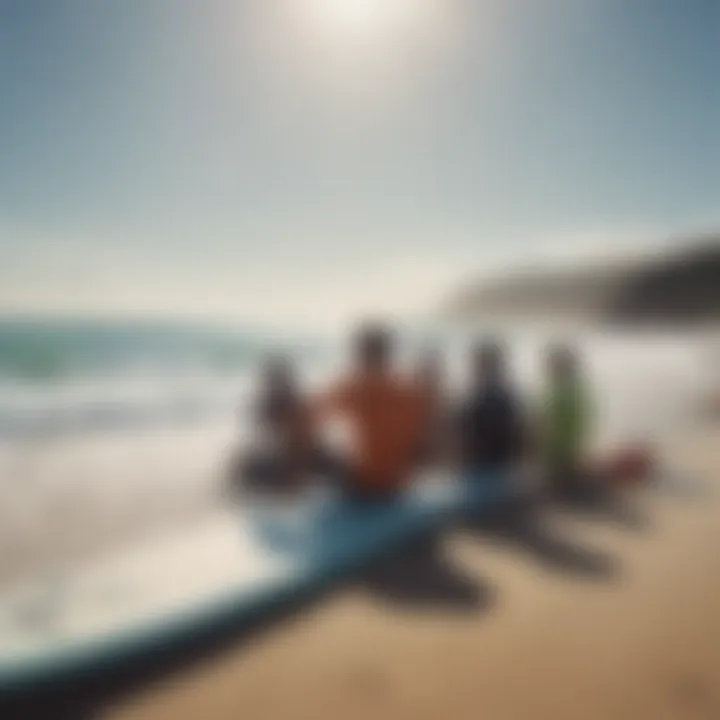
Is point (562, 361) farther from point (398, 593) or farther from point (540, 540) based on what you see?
point (398, 593)

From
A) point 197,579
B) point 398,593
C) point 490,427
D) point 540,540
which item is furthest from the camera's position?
point 490,427

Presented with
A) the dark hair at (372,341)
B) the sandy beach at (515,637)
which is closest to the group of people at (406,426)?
the dark hair at (372,341)

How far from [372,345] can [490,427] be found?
54 cm

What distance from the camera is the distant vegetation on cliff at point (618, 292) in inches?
75.6

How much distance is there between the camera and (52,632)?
150cm

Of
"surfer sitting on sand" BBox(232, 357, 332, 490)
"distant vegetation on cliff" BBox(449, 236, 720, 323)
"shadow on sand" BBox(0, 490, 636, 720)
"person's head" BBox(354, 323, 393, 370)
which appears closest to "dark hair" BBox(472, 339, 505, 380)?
"distant vegetation on cliff" BBox(449, 236, 720, 323)

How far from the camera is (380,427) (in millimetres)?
2094

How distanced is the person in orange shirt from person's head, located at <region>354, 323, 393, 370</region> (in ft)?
0.15

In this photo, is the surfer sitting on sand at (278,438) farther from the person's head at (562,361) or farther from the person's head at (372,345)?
the person's head at (562,361)

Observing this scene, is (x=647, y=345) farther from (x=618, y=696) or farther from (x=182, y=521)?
(x=182, y=521)

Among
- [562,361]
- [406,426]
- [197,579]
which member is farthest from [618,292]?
[197,579]

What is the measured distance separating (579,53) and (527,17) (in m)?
0.19

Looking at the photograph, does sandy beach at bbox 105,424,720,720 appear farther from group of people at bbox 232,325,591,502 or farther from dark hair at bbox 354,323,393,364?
dark hair at bbox 354,323,393,364

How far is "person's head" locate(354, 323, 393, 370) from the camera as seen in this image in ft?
5.98
